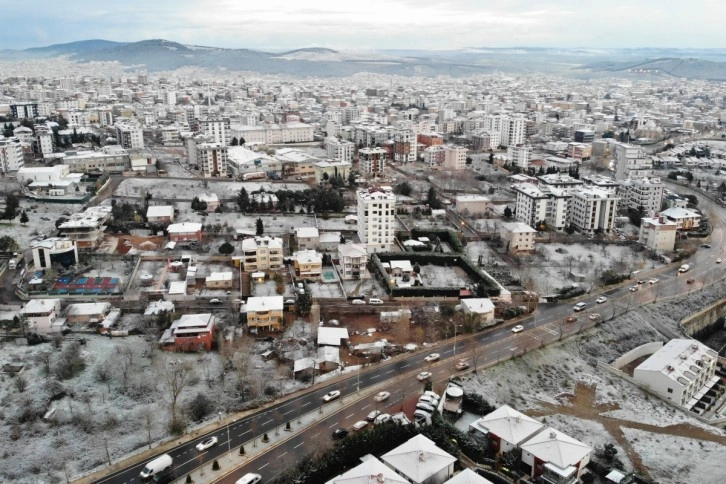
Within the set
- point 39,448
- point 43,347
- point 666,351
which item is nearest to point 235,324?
point 43,347

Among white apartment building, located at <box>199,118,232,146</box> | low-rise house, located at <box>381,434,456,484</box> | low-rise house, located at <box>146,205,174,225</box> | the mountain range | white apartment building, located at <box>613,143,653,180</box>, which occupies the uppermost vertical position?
the mountain range

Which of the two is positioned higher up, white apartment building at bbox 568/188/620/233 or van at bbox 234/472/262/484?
white apartment building at bbox 568/188/620/233

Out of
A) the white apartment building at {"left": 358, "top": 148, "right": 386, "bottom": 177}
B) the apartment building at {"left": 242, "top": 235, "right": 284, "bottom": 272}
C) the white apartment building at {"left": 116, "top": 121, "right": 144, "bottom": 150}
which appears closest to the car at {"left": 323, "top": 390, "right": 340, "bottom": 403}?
the apartment building at {"left": 242, "top": 235, "right": 284, "bottom": 272}

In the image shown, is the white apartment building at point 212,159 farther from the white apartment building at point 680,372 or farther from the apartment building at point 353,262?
the white apartment building at point 680,372

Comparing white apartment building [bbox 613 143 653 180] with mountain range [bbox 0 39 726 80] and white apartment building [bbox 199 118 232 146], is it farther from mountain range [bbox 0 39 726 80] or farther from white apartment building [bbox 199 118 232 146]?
mountain range [bbox 0 39 726 80]

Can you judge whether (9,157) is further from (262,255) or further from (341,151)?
(262,255)
